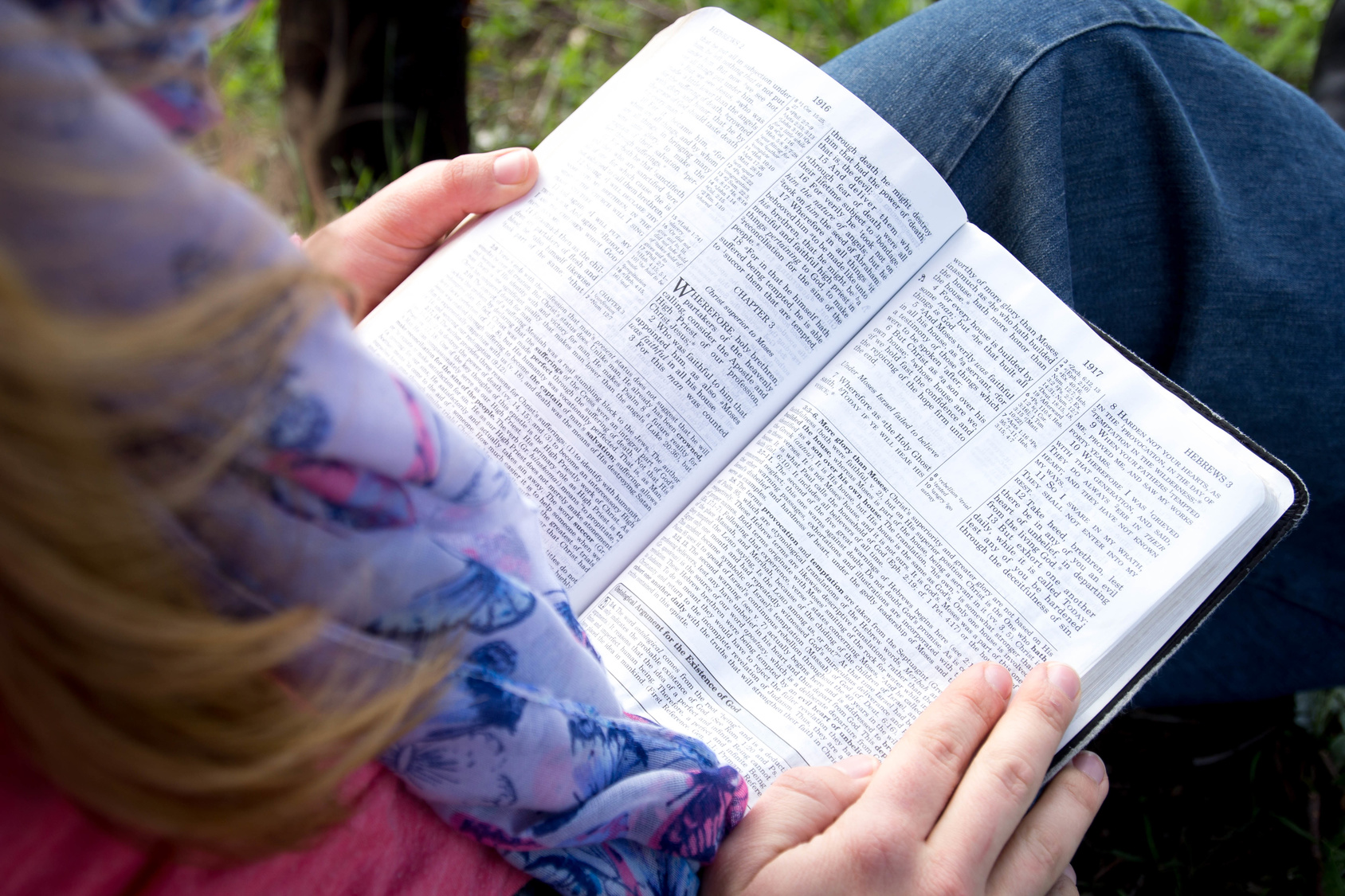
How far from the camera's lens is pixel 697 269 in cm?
69

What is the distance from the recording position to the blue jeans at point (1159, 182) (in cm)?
68

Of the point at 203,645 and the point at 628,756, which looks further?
the point at 628,756

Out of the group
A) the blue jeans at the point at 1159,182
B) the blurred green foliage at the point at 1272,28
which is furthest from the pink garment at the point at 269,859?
the blurred green foliage at the point at 1272,28

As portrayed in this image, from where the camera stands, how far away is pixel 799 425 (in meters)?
0.68

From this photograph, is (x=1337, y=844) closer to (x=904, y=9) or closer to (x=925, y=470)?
(x=925, y=470)

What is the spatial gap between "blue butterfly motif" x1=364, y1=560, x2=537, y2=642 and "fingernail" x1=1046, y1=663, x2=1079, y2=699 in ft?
1.21

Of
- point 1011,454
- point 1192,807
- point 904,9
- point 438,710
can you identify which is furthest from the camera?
point 904,9

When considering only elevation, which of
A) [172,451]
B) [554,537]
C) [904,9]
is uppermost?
[904,9]

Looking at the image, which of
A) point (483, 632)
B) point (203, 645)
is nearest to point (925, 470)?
point (483, 632)

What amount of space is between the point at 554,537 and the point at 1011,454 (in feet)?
1.20

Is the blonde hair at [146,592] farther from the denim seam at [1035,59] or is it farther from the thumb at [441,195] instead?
the denim seam at [1035,59]

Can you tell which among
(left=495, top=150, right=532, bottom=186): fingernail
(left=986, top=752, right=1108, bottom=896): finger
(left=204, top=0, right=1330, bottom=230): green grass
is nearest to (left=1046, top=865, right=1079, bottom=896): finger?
(left=986, top=752, right=1108, bottom=896): finger

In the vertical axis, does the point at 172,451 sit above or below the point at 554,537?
above

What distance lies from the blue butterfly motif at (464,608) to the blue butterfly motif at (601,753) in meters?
0.07
